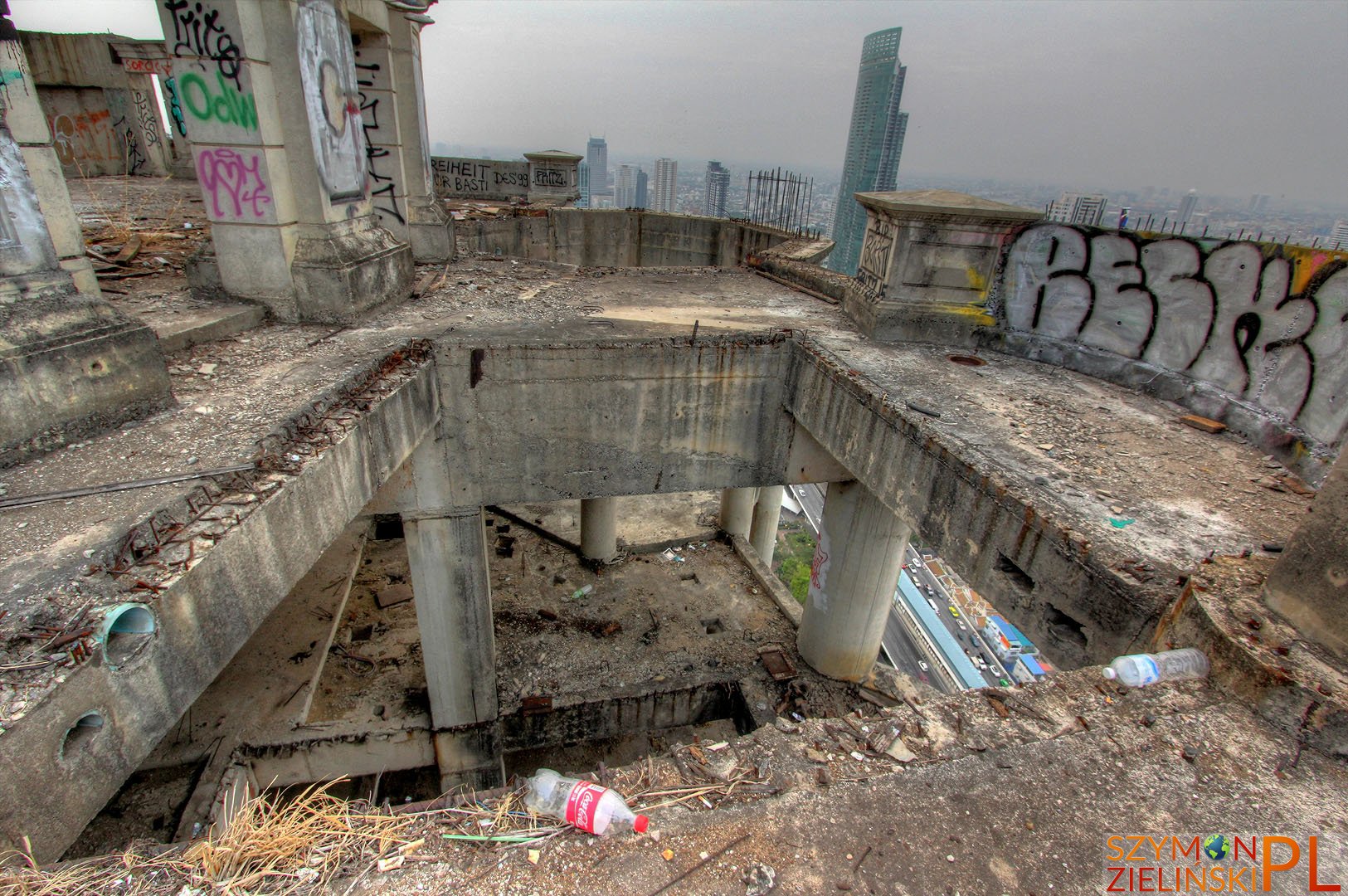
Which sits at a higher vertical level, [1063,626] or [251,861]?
[251,861]

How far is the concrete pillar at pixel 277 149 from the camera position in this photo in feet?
22.0

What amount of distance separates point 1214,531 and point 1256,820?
258cm

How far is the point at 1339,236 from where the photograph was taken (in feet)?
21.1

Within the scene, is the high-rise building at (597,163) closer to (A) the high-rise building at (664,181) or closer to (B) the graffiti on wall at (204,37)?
(A) the high-rise building at (664,181)

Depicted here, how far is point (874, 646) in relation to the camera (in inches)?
422

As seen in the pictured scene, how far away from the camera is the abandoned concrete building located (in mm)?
2871

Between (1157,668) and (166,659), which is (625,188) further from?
(1157,668)

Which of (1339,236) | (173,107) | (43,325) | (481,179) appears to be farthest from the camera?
(481,179)

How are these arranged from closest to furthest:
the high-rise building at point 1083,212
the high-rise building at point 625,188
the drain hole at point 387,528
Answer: the high-rise building at point 1083,212 → the drain hole at point 387,528 → the high-rise building at point 625,188

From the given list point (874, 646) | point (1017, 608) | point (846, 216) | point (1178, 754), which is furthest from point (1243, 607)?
point (846, 216)

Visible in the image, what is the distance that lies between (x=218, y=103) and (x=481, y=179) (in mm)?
17675

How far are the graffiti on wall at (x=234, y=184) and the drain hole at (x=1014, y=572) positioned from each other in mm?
8736

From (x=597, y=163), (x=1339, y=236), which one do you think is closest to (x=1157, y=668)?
(x=1339, y=236)

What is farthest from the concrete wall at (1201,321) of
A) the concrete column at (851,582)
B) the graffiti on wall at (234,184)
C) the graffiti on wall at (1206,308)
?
the graffiti on wall at (234,184)
